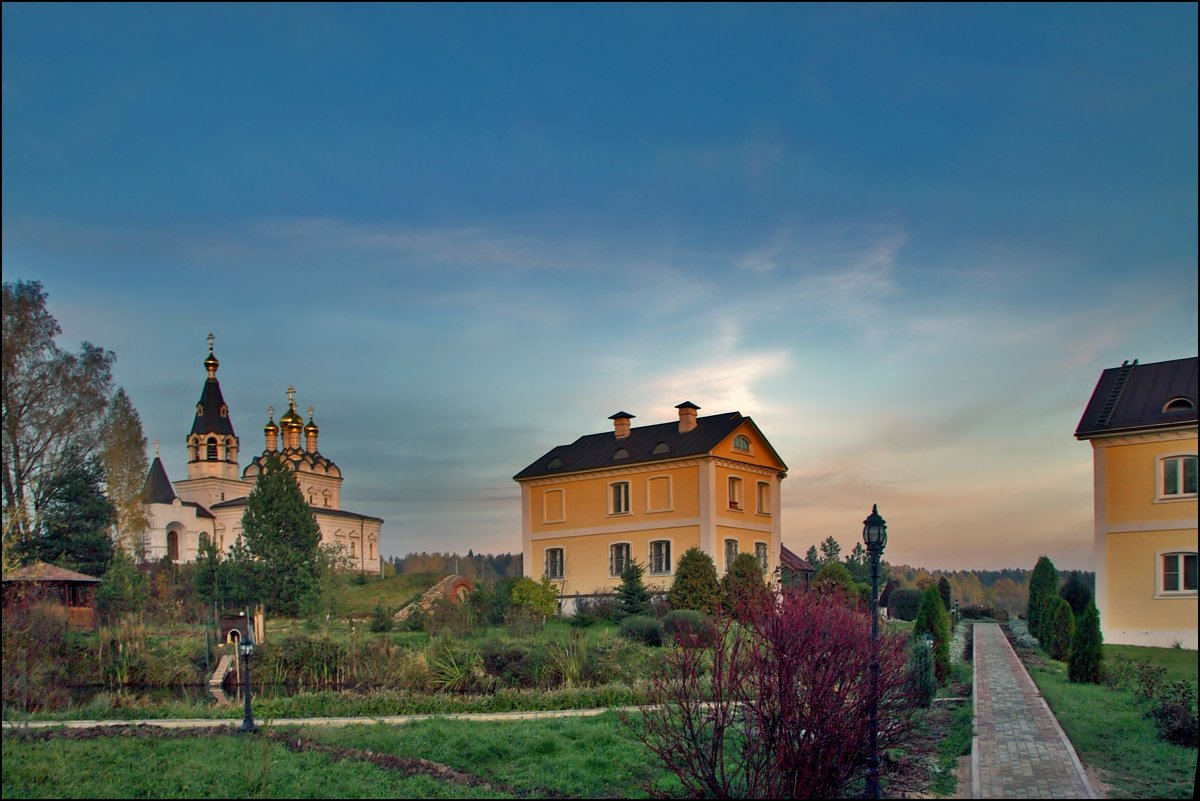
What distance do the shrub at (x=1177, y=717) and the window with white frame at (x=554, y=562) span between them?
2151 centimetres

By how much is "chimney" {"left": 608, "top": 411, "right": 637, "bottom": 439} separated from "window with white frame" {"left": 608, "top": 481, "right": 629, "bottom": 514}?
2.15m

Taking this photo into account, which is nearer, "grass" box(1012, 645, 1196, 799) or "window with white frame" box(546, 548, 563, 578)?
"grass" box(1012, 645, 1196, 799)

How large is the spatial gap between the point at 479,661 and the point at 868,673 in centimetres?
1033

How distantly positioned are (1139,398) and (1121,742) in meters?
13.8

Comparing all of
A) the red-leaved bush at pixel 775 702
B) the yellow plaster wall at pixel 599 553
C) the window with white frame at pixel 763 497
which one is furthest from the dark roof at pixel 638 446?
the red-leaved bush at pixel 775 702

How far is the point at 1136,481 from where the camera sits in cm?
2180

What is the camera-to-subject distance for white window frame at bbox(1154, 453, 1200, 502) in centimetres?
2116

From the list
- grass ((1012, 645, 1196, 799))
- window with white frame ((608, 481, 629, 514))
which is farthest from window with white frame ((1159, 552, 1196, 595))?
window with white frame ((608, 481, 629, 514))

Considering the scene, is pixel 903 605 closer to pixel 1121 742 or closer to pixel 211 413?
pixel 1121 742

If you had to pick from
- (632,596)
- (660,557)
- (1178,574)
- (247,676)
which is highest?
(1178,574)

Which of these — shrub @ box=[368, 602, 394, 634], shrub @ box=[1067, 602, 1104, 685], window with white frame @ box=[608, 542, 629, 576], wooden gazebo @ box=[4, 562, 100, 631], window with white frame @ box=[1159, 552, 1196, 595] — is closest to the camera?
wooden gazebo @ box=[4, 562, 100, 631]

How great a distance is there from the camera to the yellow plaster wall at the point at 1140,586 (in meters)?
21.3

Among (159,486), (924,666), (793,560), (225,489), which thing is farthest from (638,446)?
(225,489)

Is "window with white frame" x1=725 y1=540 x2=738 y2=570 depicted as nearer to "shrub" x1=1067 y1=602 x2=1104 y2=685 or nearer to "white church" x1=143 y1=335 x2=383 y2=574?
"shrub" x1=1067 y1=602 x2=1104 y2=685
